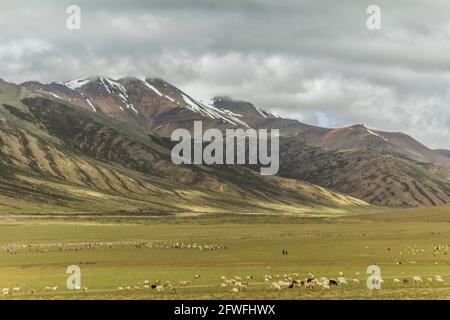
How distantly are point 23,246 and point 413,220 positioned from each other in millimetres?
107149

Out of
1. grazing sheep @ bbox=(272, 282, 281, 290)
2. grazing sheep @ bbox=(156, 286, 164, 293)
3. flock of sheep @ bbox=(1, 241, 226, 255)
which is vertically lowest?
grazing sheep @ bbox=(156, 286, 164, 293)

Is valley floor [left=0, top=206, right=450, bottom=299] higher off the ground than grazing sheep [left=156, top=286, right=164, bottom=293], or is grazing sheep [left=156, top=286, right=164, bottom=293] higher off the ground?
valley floor [left=0, top=206, right=450, bottom=299]

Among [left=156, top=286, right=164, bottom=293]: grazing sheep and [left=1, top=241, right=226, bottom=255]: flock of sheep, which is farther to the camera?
[left=1, top=241, right=226, bottom=255]: flock of sheep

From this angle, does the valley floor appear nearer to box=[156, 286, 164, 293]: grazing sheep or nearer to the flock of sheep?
the flock of sheep

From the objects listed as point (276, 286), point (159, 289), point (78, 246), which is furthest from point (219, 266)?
point (78, 246)

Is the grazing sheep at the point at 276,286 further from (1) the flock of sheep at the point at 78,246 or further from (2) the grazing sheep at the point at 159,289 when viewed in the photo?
(1) the flock of sheep at the point at 78,246

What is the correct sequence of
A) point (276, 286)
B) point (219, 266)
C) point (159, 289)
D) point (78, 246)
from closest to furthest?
point (159, 289)
point (276, 286)
point (219, 266)
point (78, 246)

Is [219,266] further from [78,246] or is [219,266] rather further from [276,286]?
[78,246]

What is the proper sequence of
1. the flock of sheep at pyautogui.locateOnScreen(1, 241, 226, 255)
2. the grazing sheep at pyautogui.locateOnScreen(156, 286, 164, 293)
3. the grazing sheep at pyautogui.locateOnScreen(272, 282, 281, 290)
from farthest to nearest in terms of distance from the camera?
the flock of sheep at pyautogui.locateOnScreen(1, 241, 226, 255), the grazing sheep at pyautogui.locateOnScreen(272, 282, 281, 290), the grazing sheep at pyautogui.locateOnScreen(156, 286, 164, 293)

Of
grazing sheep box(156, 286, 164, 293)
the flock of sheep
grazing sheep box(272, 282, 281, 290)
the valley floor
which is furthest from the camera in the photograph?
the flock of sheep

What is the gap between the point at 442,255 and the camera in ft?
→ 236

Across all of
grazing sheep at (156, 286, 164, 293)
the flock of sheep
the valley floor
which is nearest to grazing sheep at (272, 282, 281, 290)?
the valley floor
